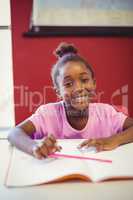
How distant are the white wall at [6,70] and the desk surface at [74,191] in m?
0.30

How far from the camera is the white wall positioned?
850 millimetres

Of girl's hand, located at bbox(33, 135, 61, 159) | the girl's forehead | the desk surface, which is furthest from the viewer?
the girl's forehead

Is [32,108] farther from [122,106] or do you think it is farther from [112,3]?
[112,3]

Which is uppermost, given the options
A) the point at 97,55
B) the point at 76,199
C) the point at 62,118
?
the point at 97,55

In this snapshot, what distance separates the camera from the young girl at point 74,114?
0.85 metres

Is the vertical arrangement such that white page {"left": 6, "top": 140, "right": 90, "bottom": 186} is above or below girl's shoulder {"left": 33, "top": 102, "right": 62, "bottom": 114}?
below

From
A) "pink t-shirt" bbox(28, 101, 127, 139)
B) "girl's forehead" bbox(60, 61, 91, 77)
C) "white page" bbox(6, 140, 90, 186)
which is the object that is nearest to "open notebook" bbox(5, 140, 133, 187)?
"white page" bbox(6, 140, 90, 186)

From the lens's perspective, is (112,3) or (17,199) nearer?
(17,199)

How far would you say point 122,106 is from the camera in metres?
0.90

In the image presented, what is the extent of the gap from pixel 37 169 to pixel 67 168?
69 mm

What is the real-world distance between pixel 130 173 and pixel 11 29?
0.53m

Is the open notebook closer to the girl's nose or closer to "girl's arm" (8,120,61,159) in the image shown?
"girl's arm" (8,120,61,159)

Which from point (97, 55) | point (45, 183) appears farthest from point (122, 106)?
point (45, 183)

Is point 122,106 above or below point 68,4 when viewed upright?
below
